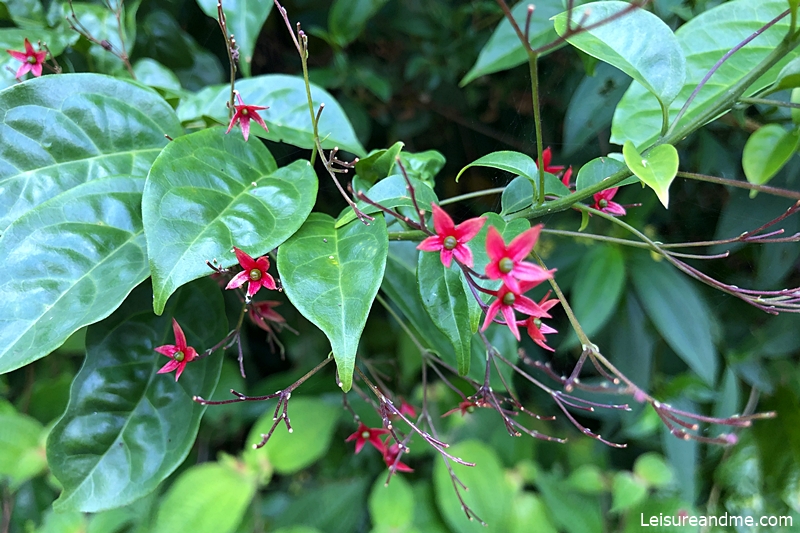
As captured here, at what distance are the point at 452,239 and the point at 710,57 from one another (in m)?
0.35

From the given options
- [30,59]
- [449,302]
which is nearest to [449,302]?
[449,302]

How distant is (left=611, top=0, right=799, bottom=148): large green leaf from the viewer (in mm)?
428

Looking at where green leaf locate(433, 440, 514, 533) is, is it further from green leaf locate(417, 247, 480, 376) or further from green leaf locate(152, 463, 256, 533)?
green leaf locate(417, 247, 480, 376)

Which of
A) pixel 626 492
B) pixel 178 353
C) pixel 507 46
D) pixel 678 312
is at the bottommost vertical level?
pixel 626 492

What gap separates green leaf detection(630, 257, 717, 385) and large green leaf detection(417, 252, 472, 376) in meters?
0.57

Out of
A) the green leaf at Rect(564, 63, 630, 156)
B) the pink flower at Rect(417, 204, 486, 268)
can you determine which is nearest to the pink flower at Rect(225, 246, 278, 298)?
the pink flower at Rect(417, 204, 486, 268)

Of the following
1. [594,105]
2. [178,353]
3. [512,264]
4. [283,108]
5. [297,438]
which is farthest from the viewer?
[297,438]

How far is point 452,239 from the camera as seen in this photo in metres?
0.29

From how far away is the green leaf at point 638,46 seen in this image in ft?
1.14

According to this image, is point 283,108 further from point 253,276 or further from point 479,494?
point 479,494

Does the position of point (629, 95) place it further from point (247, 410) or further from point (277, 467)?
point (247, 410)

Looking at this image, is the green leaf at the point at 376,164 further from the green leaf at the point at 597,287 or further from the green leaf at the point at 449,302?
the green leaf at the point at 597,287

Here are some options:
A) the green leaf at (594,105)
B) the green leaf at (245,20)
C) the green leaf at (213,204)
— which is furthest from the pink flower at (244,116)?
the green leaf at (594,105)

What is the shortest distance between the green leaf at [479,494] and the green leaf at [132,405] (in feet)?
1.50
